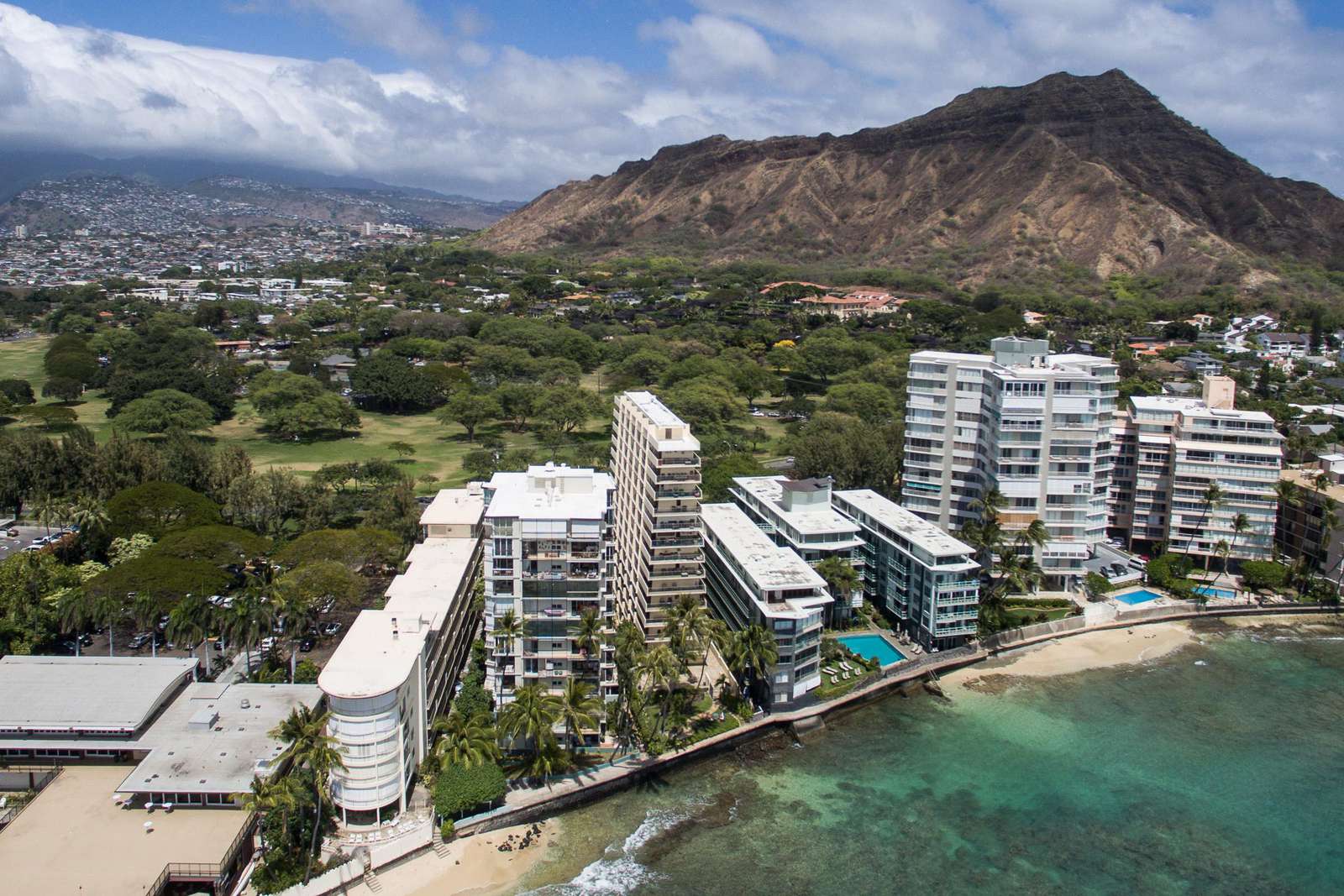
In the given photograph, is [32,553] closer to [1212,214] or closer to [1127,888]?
[1127,888]

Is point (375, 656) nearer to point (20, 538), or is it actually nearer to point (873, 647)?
point (873, 647)

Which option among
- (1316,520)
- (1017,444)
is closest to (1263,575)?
(1316,520)

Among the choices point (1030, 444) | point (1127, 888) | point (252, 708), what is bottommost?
point (1127, 888)

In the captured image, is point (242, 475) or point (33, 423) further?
point (33, 423)

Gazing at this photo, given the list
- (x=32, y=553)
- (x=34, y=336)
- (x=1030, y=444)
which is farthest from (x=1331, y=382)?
(x=34, y=336)

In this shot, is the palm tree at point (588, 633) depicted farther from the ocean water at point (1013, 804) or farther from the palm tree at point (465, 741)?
the ocean water at point (1013, 804)

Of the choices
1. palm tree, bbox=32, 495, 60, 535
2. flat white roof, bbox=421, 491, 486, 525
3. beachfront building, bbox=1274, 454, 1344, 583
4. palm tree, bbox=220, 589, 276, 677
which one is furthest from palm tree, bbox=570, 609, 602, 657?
beachfront building, bbox=1274, 454, 1344, 583
